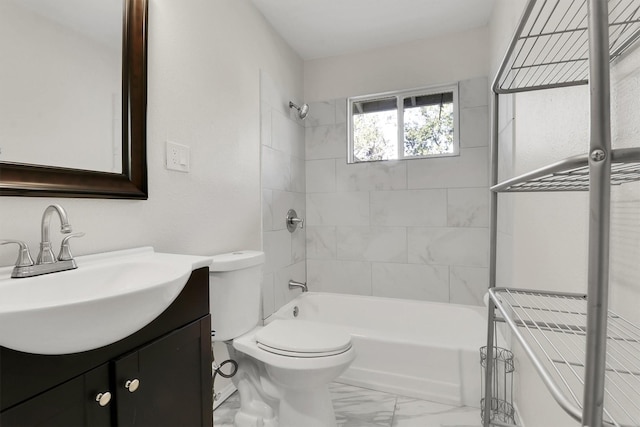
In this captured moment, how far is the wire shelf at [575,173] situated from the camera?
0.40 metres

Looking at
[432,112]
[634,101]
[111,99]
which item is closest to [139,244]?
[111,99]

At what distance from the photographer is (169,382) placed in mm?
970

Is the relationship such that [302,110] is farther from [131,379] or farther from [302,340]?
[131,379]

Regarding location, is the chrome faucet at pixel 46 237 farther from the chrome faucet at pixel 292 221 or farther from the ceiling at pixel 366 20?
the ceiling at pixel 366 20

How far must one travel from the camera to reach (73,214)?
1071 mm

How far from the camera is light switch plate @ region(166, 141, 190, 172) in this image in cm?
142

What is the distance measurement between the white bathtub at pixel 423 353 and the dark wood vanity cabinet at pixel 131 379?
1025 millimetres

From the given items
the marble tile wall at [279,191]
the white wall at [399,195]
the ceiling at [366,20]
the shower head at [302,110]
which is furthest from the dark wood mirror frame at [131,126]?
the white wall at [399,195]

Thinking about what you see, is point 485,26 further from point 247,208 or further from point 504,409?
point 504,409

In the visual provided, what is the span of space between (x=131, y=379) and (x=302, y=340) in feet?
2.45

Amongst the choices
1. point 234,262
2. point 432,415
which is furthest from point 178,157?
point 432,415

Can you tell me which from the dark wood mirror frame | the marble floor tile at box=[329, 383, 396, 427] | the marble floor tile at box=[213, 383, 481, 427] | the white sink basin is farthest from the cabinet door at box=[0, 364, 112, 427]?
the marble floor tile at box=[329, 383, 396, 427]

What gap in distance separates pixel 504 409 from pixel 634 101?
Result: 5.20ft

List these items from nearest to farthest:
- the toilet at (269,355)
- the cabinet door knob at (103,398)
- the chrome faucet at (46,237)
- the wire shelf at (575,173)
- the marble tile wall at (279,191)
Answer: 1. the wire shelf at (575,173)
2. the cabinet door knob at (103,398)
3. the chrome faucet at (46,237)
4. the toilet at (269,355)
5. the marble tile wall at (279,191)
